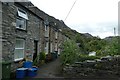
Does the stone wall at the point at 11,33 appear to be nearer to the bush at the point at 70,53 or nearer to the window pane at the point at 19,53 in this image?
the window pane at the point at 19,53

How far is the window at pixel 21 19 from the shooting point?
38.1ft

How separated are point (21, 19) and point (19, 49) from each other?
2.10 metres

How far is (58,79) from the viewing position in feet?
30.9

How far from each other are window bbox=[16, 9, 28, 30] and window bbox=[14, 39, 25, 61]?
1002 mm

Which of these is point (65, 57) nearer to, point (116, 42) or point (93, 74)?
point (93, 74)

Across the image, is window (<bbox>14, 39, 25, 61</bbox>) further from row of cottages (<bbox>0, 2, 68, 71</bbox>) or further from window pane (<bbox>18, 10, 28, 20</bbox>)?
window pane (<bbox>18, 10, 28, 20</bbox>)

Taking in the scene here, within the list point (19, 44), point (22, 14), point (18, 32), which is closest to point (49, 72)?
point (19, 44)

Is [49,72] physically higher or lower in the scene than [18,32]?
lower

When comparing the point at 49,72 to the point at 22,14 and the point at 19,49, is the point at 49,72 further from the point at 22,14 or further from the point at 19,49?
the point at 22,14

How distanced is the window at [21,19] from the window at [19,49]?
100 centimetres

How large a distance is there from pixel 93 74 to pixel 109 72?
94cm

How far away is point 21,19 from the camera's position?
1215 centimetres

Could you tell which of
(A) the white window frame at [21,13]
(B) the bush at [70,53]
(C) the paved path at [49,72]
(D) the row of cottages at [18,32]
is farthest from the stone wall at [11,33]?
(B) the bush at [70,53]

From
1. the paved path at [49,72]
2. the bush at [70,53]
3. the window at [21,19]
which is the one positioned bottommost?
the paved path at [49,72]
